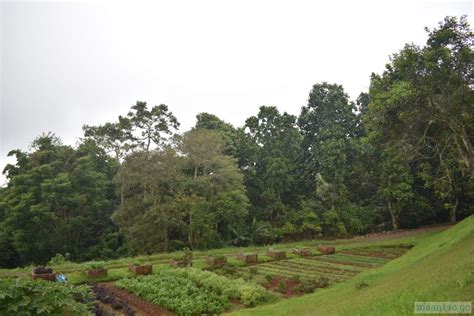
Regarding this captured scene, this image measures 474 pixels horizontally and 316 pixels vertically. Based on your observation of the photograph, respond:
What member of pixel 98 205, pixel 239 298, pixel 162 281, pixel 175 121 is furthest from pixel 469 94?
pixel 98 205

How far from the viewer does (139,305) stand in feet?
42.9

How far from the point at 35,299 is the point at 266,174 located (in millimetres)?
30888

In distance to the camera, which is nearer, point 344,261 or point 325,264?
point 325,264

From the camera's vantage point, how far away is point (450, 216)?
37.3 m

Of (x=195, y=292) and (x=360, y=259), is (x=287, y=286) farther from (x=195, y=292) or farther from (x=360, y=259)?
(x=360, y=259)

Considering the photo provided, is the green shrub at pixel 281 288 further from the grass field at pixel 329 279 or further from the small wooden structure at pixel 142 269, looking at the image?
the small wooden structure at pixel 142 269

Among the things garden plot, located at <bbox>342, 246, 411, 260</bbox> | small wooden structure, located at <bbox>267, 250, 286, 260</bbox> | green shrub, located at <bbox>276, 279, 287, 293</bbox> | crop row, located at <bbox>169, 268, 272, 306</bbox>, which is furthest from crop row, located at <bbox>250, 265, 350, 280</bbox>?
garden plot, located at <bbox>342, 246, 411, 260</bbox>

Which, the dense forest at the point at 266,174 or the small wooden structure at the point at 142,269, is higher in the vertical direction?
the dense forest at the point at 266,174

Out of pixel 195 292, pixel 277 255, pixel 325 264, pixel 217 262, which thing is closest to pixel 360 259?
pixel 325 264

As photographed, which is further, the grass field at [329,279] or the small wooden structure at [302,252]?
the small wooden structure at [302,252]

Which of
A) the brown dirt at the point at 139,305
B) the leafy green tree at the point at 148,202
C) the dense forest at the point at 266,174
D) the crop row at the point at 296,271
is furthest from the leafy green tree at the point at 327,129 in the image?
the brown dirt at the point at 139,305

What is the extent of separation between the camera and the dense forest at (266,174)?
20.1m

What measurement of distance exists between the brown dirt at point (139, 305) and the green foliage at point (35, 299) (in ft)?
13.8

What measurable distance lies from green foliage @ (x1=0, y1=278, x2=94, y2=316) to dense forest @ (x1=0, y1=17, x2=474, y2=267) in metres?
18.5
